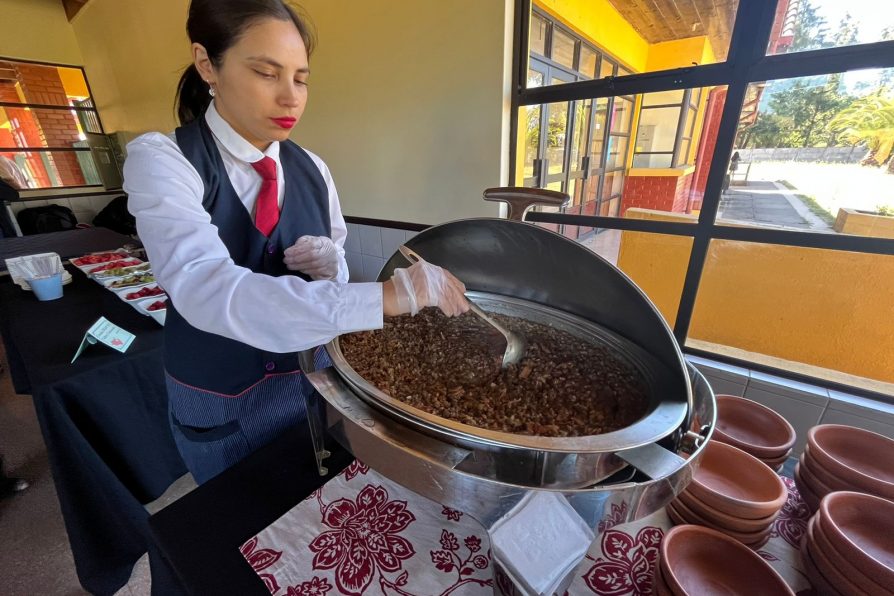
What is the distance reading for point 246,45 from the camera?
2.39 feet

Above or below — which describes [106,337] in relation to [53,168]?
below

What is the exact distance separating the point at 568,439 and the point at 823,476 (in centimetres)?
52

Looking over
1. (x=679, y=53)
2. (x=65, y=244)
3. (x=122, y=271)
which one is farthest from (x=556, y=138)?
(x=65, y=244)

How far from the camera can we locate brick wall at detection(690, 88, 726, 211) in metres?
1.42

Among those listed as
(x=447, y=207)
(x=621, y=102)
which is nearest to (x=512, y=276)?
(x=447, y=207)

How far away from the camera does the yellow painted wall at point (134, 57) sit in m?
3.69

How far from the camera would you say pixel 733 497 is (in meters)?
0.60

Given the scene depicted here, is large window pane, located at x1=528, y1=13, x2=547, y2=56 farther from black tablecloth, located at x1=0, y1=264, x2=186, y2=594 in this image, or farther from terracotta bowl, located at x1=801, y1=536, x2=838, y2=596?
black tablecloth, located at x1=0, y1=264, x2=186, y2=594

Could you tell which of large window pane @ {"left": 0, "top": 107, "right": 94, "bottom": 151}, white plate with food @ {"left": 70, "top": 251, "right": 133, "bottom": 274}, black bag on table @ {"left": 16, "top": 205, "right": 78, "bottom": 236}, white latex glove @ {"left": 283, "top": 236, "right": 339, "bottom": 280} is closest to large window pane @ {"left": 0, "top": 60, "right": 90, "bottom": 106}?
large window pane @ {"left": 0, "top": 107, "right": 94, "bottom": 151}

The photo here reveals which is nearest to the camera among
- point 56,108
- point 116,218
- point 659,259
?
point 659,259

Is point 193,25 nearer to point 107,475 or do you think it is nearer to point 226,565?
point 226,565

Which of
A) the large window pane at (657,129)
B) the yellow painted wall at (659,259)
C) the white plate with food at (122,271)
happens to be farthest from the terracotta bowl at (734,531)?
the white plate with food at (122,271)

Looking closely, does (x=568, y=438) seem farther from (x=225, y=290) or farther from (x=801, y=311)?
(x=801, y=311)

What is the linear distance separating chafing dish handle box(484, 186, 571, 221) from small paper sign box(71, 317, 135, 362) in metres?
1.49
